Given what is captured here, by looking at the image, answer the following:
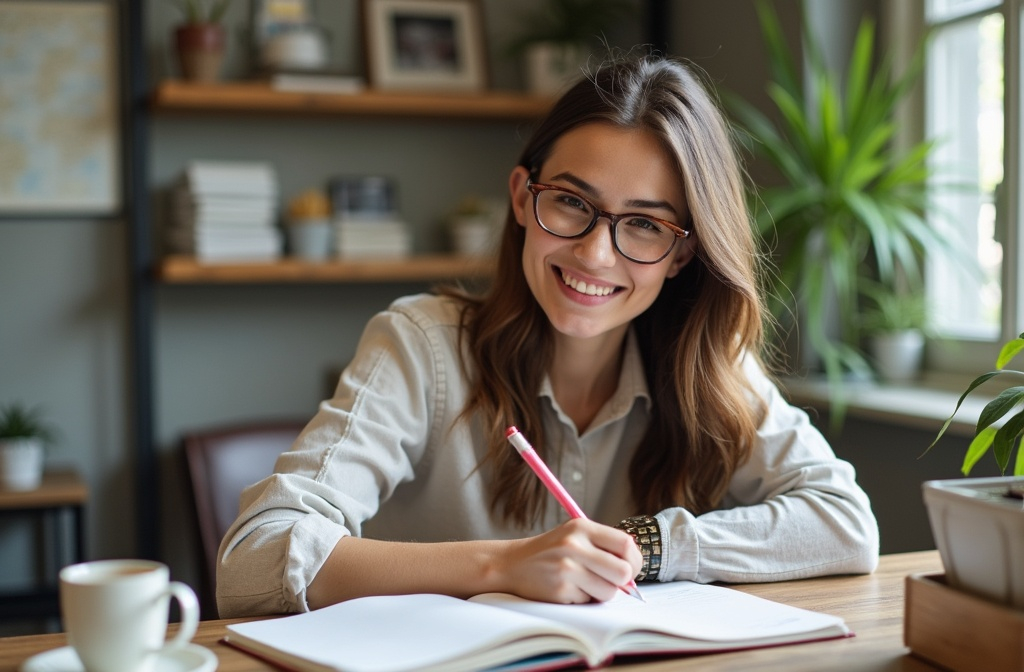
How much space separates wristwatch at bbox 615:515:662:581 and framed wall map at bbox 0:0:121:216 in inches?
88.7

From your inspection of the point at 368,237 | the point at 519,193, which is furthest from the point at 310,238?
the point at 519,193

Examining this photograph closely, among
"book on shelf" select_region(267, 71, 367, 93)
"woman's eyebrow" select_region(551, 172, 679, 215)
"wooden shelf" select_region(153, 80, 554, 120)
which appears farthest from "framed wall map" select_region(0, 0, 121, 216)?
"woman's eyebrow" select_region(551, 172, 679, 215)

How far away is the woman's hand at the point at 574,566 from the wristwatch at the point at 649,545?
112mm

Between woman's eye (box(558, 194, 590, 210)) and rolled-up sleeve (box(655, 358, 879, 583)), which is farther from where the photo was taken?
woman's eye (box(558, 194, 590, 210))

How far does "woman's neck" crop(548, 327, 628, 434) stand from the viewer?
1.61 metres

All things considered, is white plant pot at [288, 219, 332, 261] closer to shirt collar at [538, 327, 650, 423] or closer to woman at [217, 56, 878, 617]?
woman at [217, 56, 878, 617]

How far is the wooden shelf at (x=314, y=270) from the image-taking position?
9.18ft

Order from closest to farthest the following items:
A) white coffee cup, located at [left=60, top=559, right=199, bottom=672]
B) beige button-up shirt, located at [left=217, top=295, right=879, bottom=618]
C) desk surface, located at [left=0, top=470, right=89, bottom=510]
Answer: white coffee cup, located at [left=60, top=559, right=199, bottom=672] < beige button-up shirt, located at [left=217, top=295, right=879, bottom=618] < desk surface, located at [left=0, top=470, right=89, bottom=510]

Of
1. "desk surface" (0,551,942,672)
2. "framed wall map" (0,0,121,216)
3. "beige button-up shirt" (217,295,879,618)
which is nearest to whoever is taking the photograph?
"desk surface" (0,551,942,672)

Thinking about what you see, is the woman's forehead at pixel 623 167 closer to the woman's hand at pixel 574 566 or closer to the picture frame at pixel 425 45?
the woman's hand at pixel 574 566

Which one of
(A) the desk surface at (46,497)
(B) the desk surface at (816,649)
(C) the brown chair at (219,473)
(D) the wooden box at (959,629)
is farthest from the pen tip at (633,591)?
(A) the desk surface at (46,497)

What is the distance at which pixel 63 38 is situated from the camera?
9.69 ft

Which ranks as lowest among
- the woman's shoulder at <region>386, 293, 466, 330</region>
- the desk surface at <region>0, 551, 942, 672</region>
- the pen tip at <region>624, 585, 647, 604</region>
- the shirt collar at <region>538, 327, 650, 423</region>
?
the desk surface at <region>0, 551, 942, 672</region>

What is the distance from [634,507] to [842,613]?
48cm
